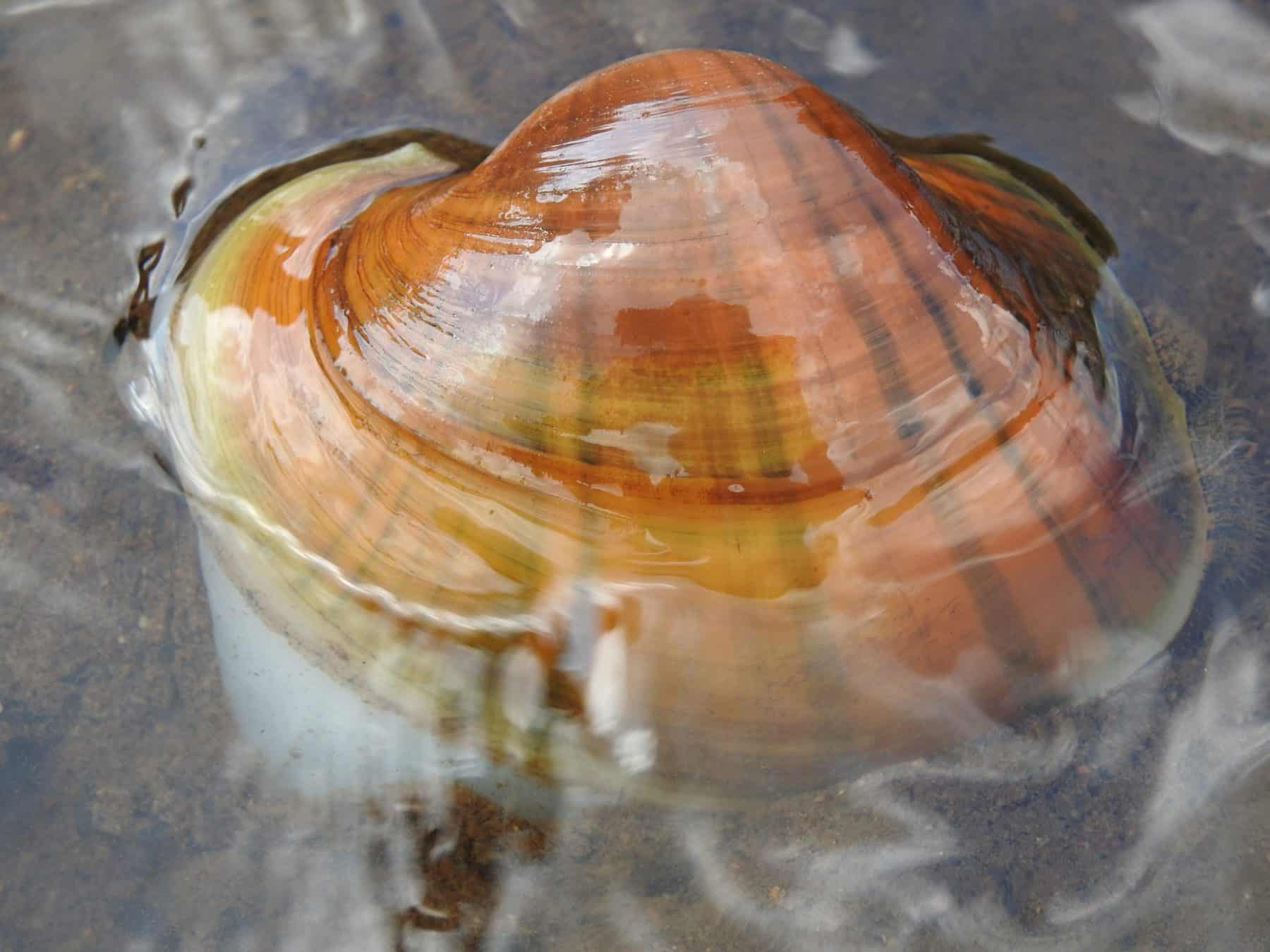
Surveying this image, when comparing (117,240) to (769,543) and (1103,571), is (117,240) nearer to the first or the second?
(769,543)

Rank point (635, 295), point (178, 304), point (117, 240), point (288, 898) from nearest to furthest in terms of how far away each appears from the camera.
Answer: point (635, 295) → point (288, 898) → point (178, 304) → point (117, 240)

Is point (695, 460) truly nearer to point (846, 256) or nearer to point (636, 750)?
point (846, 256)

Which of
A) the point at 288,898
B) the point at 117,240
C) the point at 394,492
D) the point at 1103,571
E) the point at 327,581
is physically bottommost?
the point at 288,898

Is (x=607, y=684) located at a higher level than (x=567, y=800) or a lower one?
higher

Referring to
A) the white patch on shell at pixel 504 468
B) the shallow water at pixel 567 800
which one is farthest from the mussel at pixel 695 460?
the shallow water at pixel 567 800

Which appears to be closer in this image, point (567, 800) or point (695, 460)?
point (695, 460)

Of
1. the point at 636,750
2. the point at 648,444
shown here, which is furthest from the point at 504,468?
the point at 636,750

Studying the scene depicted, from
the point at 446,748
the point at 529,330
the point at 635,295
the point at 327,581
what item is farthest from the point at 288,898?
the point at 635,295

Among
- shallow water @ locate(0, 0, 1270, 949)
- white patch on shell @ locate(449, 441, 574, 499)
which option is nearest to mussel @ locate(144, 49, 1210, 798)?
white patch on shell @ locate(449, 441, 574, 499)
